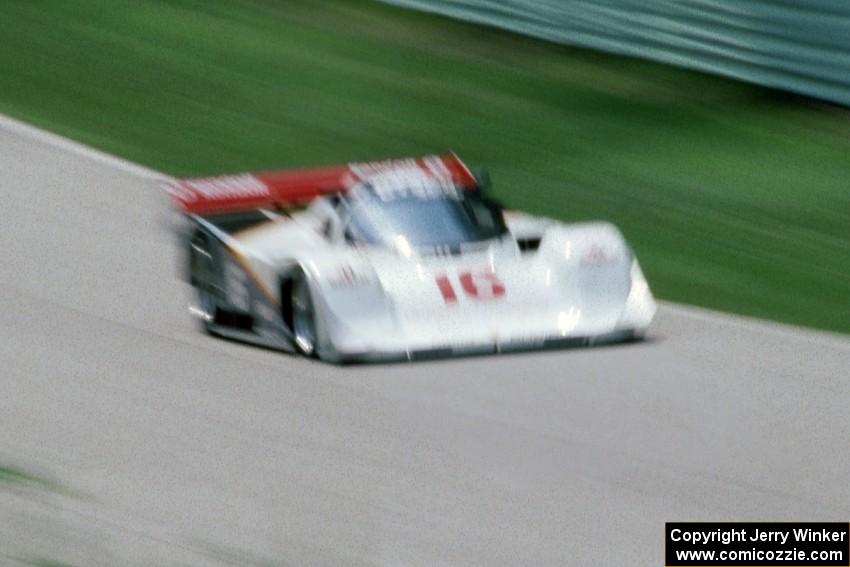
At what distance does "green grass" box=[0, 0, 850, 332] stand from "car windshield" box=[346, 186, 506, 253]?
1784mm

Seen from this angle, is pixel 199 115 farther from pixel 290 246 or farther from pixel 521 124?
pixel 290 246

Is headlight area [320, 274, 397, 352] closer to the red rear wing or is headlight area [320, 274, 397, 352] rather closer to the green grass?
the red rear wing

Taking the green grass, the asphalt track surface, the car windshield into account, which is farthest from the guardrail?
the car windshield

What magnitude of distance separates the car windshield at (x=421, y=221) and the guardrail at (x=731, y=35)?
18.8ft

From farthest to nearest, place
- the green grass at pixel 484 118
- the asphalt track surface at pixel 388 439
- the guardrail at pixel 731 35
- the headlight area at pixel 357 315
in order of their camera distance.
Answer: the guardrail at pixel 731 35
the green grass at pixel 484 118
the headlight area at pixel 357 315
the asphalt track surface at pixel 388 439

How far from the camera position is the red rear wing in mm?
10367

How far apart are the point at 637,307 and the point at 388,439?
6.46ft

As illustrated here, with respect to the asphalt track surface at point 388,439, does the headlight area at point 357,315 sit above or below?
above

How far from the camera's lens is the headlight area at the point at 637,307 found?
Result: 9.48m

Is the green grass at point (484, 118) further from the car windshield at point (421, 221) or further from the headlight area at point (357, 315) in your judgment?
the headlight area at point (357, 315)

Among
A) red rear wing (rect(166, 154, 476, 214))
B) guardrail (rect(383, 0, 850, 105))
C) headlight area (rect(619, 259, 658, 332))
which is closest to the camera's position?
headlight area (rect(619, 259, 658, 332))

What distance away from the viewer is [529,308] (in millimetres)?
9227

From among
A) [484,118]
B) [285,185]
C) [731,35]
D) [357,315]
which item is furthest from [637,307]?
[731,35]

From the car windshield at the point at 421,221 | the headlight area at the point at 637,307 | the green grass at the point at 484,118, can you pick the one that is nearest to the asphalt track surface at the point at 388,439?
the headlight area at the point at 637,307
